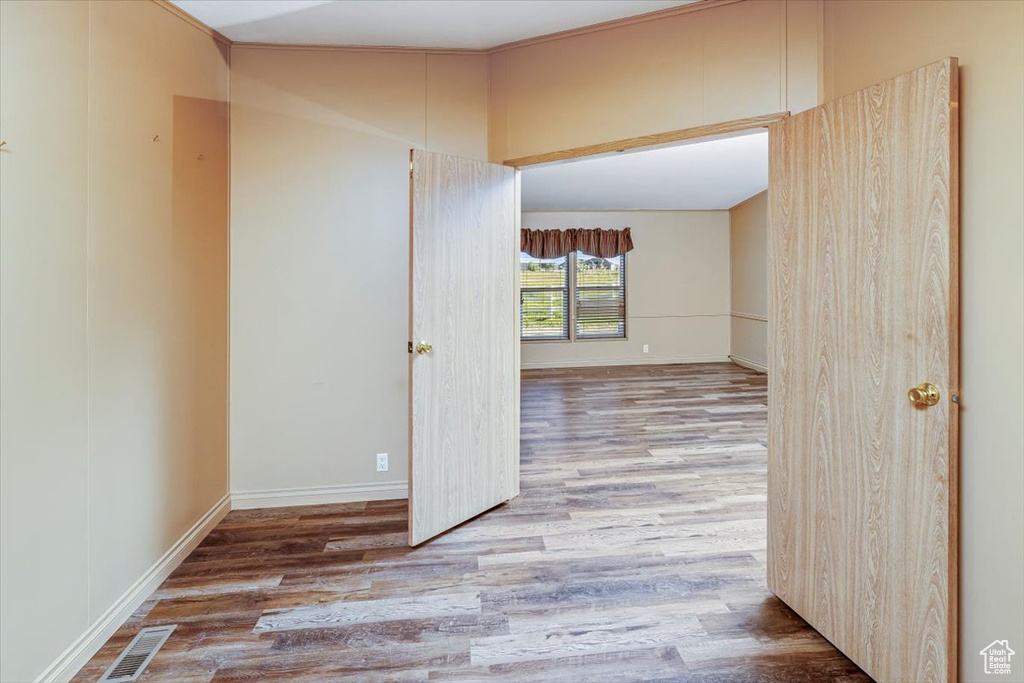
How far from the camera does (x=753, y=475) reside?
Result: 3.75 meters

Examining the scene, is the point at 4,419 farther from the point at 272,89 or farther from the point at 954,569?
the point at 954,569

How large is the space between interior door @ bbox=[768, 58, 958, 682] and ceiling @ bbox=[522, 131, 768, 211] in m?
2.97

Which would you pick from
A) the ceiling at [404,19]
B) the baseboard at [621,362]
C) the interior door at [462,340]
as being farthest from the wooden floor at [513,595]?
the baseboard at [621,362]

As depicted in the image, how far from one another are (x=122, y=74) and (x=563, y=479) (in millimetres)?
3200

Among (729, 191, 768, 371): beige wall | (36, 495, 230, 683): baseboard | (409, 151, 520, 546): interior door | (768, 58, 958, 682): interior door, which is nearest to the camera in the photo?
(768, 58, 958, 682): interior door

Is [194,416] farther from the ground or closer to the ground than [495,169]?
closer to the ground

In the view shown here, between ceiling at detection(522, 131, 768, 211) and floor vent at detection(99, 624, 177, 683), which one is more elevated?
ceiling at detection(522, 131, 768, 211)

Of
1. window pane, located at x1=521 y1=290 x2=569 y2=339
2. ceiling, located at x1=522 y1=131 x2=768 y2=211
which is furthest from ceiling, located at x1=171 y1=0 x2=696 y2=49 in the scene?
window pane, located at x1=521 y1=290 x2=569 y2=339

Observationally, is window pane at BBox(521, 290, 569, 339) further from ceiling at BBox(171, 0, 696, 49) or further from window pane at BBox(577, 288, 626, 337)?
ceiling at BBox(171, 0, 696, 49)

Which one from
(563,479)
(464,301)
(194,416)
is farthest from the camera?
(563,479)

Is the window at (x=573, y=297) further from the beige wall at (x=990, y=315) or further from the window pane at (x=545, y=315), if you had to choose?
the beige wall at (x=990, y=315)

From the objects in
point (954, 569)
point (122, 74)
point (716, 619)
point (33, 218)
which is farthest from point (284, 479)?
point (954, 569)

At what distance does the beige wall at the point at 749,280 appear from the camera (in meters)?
7.91

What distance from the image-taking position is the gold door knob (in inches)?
61.1
